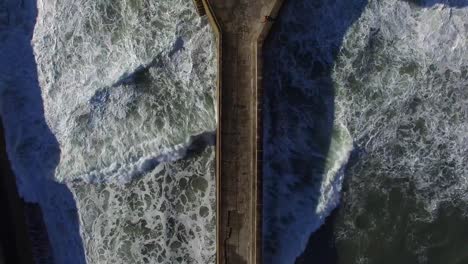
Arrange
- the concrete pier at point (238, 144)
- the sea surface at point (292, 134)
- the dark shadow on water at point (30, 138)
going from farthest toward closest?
the dark shadow on water at point (30, 138) < the sea surface at point (292, 134) < the concrete pier at point (238, 144)

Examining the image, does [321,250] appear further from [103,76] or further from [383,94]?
[103,76]

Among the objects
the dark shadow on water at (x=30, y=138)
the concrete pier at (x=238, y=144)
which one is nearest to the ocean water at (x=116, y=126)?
the dark shadow on water at (x=30, y=138)

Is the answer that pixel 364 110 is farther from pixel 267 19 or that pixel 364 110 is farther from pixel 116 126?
pixel 116 126

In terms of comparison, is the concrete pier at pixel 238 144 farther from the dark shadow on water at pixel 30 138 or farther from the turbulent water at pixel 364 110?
the dark shadow on water at pixel 30 138

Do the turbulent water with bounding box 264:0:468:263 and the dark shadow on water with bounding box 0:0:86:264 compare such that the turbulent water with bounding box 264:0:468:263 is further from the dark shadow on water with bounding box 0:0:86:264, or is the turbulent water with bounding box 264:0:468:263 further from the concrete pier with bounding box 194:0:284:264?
the dark shadow on water with bounding box 0:0:86:264

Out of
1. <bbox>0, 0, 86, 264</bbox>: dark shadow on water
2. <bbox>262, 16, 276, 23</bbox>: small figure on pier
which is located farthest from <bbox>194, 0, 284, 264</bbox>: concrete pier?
<bbox>0, 0, 86, 264</bbox>: dark shadow on water

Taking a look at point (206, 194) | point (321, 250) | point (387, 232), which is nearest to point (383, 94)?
point (387, 232)
